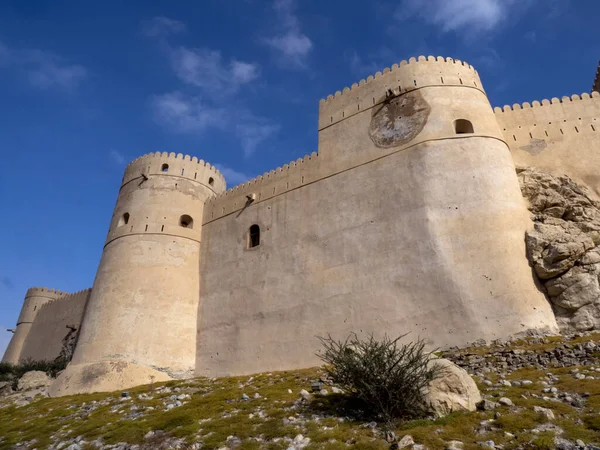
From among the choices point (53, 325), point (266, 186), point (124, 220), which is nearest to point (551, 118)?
point (266, 186)

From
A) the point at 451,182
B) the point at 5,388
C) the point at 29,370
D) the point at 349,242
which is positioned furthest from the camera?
the point at 29,370

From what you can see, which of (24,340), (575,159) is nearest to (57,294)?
(24,340)

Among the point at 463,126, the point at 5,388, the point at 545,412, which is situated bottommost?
the point at 545,412

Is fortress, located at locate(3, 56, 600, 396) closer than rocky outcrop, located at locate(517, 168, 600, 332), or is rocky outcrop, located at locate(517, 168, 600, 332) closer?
rocky outcrop, located at locate(517, 168, 600, 332)

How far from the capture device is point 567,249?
10320 millimetres

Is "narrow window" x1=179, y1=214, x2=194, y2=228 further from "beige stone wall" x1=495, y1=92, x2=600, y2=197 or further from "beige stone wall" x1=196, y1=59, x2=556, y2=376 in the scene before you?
"beige stone wall" x1=495, y1=92, x2=600, y2=197

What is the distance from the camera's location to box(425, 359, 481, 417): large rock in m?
6.18

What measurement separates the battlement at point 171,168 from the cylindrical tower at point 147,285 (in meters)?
0.04

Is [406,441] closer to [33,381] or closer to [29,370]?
[33,381]

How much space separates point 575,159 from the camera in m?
13.0

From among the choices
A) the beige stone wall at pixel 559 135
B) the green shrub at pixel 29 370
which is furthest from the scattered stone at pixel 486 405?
the green shrub at pixel 29 370

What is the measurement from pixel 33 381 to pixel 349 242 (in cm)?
1195

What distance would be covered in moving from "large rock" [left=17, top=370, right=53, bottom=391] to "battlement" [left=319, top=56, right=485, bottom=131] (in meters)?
12.9

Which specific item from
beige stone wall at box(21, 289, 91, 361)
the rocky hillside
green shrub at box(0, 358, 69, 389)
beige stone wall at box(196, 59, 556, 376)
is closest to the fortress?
beige stone wall at box(196, 59, 556, 376)
